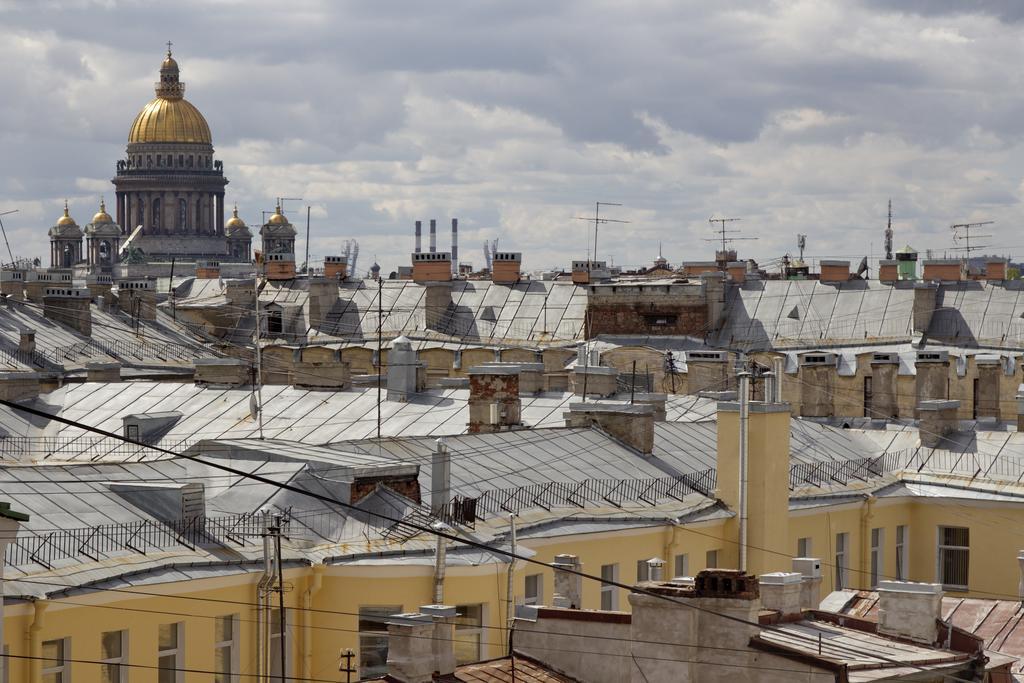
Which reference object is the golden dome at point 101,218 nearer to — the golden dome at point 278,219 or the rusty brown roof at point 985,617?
the golden dome at point 278,219

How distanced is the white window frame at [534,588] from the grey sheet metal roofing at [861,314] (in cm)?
3827

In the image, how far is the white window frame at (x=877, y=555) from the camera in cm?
3834

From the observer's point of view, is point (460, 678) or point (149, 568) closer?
point (460, 678)

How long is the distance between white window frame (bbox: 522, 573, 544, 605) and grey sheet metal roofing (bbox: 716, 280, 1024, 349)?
38270mm

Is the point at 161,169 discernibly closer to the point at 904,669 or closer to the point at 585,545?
the point at 585,545

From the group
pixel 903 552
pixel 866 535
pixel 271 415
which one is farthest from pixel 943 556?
pixel 271 415

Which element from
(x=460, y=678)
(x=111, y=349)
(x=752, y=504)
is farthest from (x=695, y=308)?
(x=460, y=678)

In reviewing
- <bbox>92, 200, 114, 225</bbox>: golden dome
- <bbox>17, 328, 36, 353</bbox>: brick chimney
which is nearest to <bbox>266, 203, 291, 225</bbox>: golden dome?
<bbox>92, 200, 114, 225</bbox>: golden dome

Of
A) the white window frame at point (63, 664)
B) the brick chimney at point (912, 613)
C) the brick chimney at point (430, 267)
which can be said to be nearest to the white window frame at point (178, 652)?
the white window frame at point (63, 664)

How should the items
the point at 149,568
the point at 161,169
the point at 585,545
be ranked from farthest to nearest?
the point at 161,169 < the point at 585,545 < the point at 149,568

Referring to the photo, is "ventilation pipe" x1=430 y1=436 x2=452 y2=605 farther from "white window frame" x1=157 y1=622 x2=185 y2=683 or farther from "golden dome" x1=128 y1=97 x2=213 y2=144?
"golden dome" x1=128 y1=97 x2=213 y2=144

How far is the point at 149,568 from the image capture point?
24.8m

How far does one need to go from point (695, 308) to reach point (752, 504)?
36659mm

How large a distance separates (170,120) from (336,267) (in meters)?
83.8
